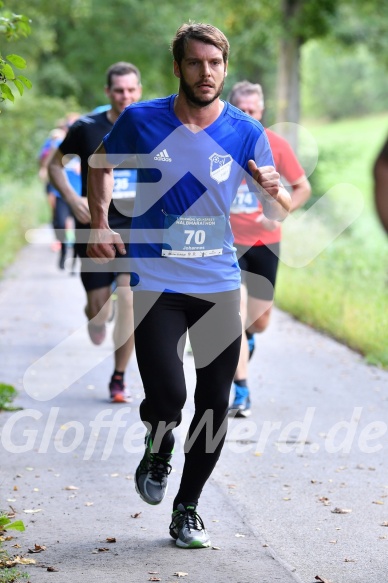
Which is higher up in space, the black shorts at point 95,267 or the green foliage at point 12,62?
the green foliage at point 12,62

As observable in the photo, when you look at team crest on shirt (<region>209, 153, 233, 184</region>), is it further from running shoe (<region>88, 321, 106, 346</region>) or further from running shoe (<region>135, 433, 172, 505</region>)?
running shoe (<region>88, 321, 106, 346</region>)

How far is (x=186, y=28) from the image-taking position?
16.5 ft

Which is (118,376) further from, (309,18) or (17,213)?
(17,213)

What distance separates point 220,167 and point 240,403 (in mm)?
3571

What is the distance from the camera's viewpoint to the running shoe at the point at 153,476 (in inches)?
212

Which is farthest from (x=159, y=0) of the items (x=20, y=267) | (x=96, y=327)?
(x=96, y=327)

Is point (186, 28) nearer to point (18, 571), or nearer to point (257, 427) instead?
point (18, 571)

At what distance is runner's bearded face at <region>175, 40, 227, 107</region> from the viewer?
4.95 m

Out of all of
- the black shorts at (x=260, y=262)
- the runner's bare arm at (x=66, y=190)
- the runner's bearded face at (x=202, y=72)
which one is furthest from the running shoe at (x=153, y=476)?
the runner's bare arm at (x=66, y=190)

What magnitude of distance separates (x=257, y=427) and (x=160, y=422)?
9.31 feet

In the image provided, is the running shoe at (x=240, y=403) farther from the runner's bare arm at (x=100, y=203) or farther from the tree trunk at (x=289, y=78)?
the tree trunk at (x=289, y=78)

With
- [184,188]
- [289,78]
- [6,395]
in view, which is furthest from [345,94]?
[184,188]

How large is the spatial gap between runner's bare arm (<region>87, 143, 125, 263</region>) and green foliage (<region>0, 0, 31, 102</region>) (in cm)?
45

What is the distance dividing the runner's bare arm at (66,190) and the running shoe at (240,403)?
165cm
